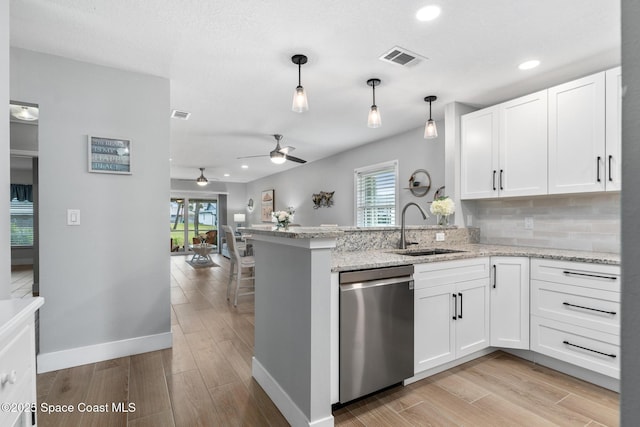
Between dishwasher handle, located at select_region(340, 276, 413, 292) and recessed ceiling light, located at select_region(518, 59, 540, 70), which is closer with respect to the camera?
dishwasher handle, located at select_region(340, 276, 413, 292)

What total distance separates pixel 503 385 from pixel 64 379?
3.10 meters

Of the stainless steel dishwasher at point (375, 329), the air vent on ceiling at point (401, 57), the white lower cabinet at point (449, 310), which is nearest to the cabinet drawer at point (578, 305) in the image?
the white lower cabinet at point (449, 310)

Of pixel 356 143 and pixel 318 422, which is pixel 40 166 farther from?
pixel 356 143

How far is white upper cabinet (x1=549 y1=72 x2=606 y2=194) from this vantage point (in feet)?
7.92

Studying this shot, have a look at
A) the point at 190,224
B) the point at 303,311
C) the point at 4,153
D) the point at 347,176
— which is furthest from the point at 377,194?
the point at 190,224

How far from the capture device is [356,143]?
5.34 meters

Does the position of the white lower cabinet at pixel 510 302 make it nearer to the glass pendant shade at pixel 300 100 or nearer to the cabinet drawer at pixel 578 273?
the cabinet drawer at pixel 578 273

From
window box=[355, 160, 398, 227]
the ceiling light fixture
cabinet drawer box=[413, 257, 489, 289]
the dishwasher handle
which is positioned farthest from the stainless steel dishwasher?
the ceiling light fixture

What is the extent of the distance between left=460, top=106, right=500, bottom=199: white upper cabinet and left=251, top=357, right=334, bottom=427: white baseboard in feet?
8.42

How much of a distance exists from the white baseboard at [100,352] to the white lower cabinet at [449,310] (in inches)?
84.6

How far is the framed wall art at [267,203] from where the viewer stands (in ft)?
29.5

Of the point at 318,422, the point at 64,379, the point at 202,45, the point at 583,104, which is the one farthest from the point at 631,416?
the point at 64,379

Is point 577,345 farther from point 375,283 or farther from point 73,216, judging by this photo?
point 73,216

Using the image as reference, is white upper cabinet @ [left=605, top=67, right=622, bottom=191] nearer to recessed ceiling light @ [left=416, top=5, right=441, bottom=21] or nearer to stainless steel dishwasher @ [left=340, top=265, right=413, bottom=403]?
recessed ceiling light @ [left=416, top=5, right=441, bottom=21]
